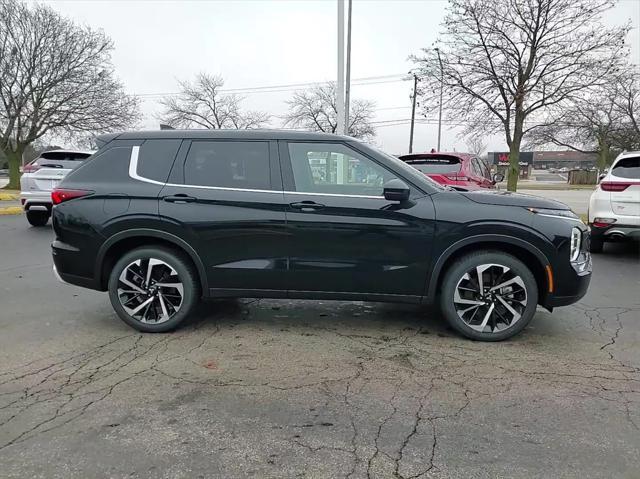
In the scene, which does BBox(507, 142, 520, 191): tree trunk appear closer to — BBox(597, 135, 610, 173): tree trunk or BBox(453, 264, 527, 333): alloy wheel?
BBox(453, 264, 527, 333): alloy wheel

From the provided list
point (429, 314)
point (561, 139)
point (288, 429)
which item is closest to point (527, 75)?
point (429, 314)

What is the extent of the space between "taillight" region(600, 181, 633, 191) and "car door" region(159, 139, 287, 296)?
5.71 meters

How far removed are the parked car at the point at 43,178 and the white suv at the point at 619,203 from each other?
33.6ft

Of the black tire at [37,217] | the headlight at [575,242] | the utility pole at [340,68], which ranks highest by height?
the utility pole at [340,68]

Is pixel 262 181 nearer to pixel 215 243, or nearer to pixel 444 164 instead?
pixel 215 243

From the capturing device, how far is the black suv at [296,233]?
4027 millimetres

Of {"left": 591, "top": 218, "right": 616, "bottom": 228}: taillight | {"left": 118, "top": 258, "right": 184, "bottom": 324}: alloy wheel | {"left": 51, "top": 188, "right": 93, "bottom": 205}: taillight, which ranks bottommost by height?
{"left": 118, "top": 258, "right": 184, "bottom": 324}: alloy wheel

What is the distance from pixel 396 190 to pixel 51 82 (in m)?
26.5

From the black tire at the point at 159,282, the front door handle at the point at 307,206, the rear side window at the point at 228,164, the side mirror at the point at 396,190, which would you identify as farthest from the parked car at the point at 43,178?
the side mirror at the point at 396,190

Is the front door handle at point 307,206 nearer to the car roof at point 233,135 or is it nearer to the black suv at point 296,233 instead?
the black suv at point 296,233

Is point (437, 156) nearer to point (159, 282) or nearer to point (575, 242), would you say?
point (575, 242)

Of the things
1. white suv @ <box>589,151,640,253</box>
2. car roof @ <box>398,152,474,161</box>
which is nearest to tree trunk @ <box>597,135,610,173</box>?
car roof @ <box>398,152,474,161</box>

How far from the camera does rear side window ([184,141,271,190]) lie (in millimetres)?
4262

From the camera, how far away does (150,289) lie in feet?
14.1
